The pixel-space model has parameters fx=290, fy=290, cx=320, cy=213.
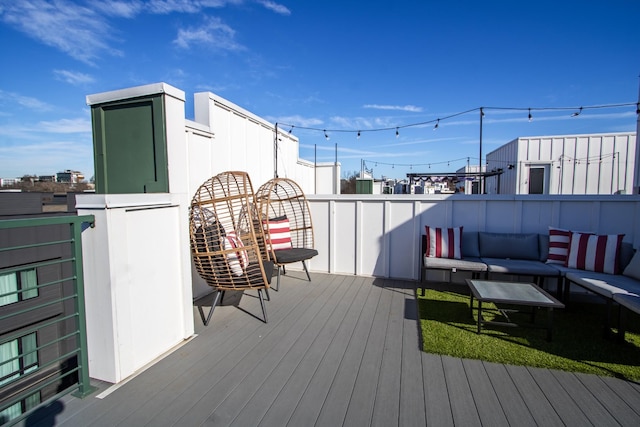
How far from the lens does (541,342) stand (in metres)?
2.27

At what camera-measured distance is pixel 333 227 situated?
432 centimetres

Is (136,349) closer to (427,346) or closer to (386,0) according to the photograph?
(427,346)

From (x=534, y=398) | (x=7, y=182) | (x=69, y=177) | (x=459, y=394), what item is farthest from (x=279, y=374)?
(x=7, y=182)

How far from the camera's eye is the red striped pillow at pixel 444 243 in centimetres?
344

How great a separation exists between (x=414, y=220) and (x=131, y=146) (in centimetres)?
328

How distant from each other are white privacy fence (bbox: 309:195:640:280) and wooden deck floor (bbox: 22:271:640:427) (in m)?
1.66

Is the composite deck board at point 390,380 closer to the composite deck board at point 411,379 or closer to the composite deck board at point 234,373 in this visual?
the composite deck board at point 411,379

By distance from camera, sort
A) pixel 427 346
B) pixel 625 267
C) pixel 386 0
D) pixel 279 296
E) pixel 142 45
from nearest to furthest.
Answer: pixel 427 346 → pixel 625 267 → pixel 279 296 → pixel 142 45 → pixel 386 0

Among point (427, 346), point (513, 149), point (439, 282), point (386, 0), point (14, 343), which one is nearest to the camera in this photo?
point (427, 346)

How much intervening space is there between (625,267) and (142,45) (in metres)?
7.14

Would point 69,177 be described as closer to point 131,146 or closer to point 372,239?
point 131,146

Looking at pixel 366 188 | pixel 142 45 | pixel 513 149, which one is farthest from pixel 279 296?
pixel 513 149

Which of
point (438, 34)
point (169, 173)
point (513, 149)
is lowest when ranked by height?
point (169, 173)

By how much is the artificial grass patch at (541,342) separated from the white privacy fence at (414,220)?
1.08m
